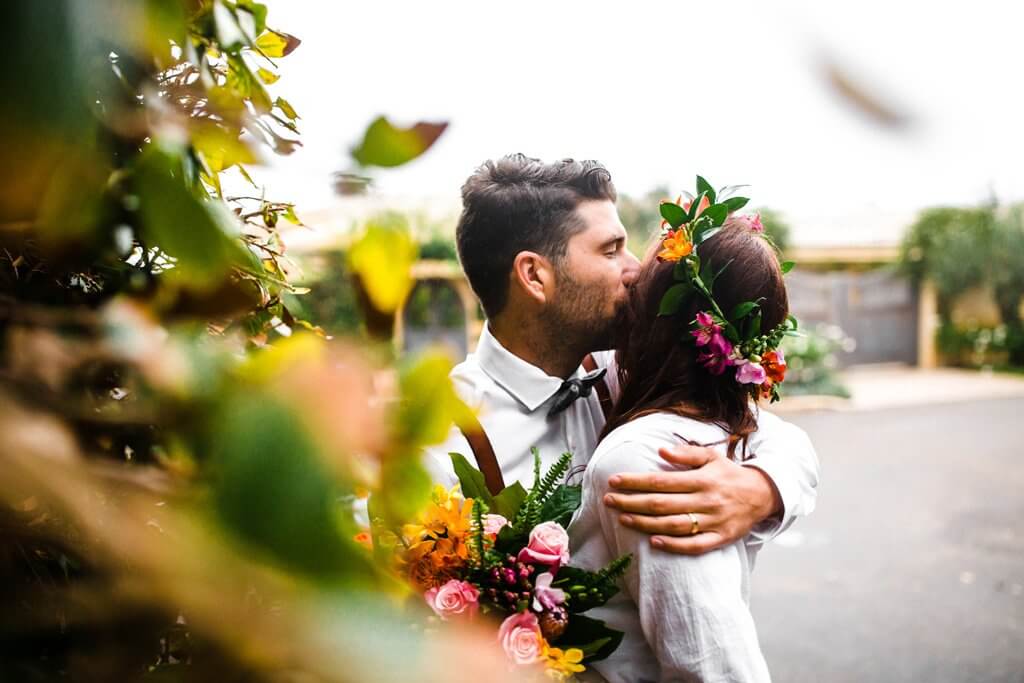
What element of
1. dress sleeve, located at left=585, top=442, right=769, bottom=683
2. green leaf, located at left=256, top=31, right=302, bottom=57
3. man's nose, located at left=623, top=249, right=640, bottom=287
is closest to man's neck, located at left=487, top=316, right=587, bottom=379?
man's nose, located at left=623, top=249, right=640, bottom=287

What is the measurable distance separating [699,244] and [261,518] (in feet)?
5.00

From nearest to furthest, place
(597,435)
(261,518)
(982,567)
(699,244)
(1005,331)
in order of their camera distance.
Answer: (261,518) → (699,244) → (597,435) → (982,567) → (1005,331)

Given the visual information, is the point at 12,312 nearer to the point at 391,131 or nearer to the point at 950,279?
the point at 391,131

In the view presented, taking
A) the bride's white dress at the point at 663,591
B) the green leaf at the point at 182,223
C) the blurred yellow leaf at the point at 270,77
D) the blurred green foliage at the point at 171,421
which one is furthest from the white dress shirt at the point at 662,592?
the green leaf at the point at 182,223

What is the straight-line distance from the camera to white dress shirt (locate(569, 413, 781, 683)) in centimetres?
128

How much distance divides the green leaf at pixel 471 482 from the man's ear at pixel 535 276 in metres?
0.63

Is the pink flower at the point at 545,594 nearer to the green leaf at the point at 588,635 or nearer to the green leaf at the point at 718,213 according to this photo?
the green leaf at the point at 588,635

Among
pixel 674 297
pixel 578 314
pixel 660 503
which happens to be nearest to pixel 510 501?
pixel 660 503

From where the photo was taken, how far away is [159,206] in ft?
0.88

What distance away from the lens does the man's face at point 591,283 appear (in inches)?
78.0

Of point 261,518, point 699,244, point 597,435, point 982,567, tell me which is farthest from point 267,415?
point 982,567

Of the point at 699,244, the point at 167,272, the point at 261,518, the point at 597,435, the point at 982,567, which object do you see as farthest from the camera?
the point at 982,567

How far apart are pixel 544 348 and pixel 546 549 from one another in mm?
806

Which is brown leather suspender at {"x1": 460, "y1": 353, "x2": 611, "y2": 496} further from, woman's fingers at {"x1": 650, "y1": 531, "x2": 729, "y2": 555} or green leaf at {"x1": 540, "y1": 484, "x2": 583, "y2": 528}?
woman's fingers at {"x1": 650, "y1": 531, "x2": 729, "y2": 555}
